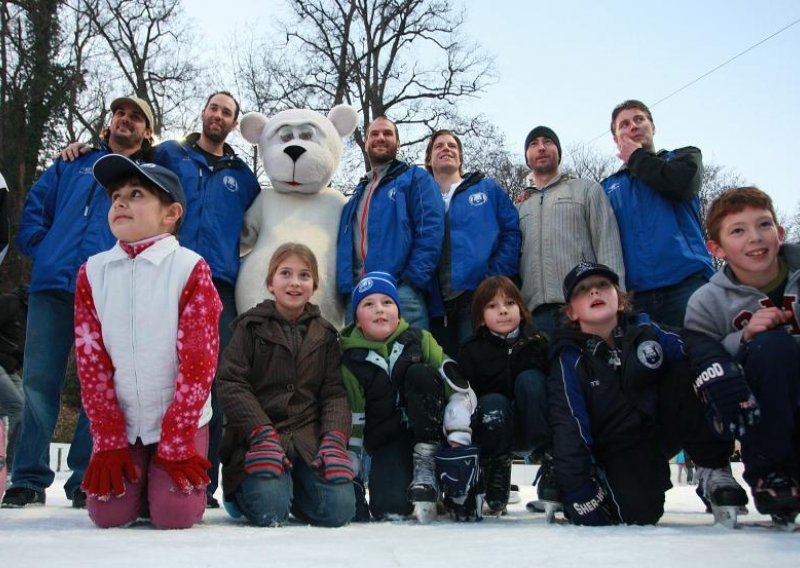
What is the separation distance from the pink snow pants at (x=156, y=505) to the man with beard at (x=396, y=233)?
1.64 m

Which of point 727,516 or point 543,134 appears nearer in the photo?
point 727,516

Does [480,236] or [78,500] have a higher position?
[480,236]

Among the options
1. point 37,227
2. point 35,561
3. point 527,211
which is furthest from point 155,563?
point 527,211

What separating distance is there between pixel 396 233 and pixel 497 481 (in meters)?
1.56

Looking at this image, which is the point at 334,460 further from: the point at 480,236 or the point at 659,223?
the point at 659,223

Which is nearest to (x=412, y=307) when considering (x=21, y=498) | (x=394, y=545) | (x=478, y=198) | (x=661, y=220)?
(x=478, y=198)

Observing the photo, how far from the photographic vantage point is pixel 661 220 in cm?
421

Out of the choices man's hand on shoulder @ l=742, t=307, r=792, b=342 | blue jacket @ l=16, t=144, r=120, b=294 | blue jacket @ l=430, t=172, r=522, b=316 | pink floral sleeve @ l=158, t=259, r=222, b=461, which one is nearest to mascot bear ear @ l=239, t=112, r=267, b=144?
blue jacket @ l=16, t=144, r=120, b=294

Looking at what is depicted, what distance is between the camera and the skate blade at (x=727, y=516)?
9.23 feet

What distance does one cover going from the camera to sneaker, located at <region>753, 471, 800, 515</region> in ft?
8.72

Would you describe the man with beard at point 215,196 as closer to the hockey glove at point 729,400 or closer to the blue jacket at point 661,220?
the blue jacket at point 661,220

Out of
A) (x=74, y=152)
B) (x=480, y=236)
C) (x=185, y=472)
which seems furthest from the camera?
(x=480, y=236)

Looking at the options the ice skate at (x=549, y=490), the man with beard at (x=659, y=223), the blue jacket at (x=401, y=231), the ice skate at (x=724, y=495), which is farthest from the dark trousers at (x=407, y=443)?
the man with beard at (x=659, y=223)

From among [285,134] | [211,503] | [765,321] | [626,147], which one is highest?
[285,134]
